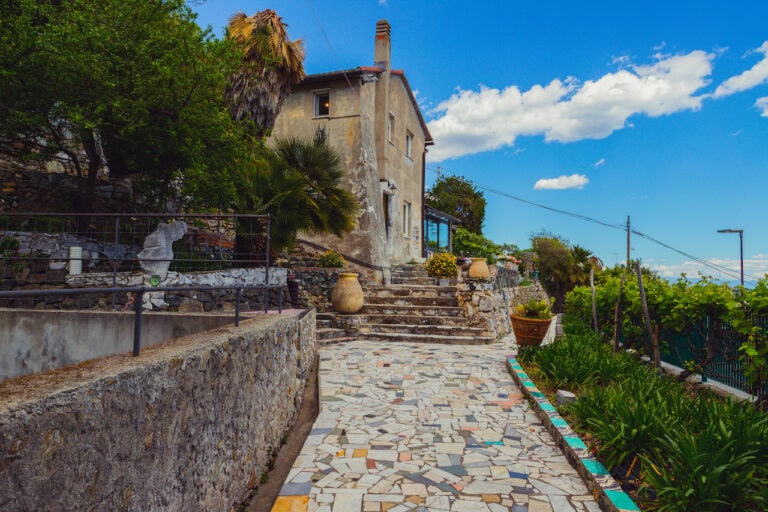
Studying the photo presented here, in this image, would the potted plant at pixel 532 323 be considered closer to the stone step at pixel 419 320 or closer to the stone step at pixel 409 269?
the stone step at pixel 419 320

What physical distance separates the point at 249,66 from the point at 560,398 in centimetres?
1083

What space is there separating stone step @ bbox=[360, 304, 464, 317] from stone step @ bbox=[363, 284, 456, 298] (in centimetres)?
68

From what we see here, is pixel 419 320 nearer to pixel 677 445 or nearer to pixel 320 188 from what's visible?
pixel 320 188

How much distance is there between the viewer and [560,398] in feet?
15.9

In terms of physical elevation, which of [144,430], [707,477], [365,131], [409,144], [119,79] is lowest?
[707,477]

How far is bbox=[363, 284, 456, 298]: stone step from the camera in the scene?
1165 cm

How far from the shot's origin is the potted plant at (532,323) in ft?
24.3

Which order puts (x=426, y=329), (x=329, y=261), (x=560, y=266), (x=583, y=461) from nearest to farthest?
(x=583, y=461), (x=426, y=329), (x=329, y=261), (x=560, y=266)

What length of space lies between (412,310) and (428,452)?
706 cm

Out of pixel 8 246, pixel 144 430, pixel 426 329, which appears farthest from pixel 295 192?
pixel 144 430

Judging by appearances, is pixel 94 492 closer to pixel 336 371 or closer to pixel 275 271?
pixel 336 371

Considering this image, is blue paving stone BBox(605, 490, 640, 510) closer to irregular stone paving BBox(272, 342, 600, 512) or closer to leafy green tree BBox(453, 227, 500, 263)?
irregular stone paving BBox(272, 342, 600, 512)

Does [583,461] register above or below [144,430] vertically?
below

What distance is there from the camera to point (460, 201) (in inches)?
1254
